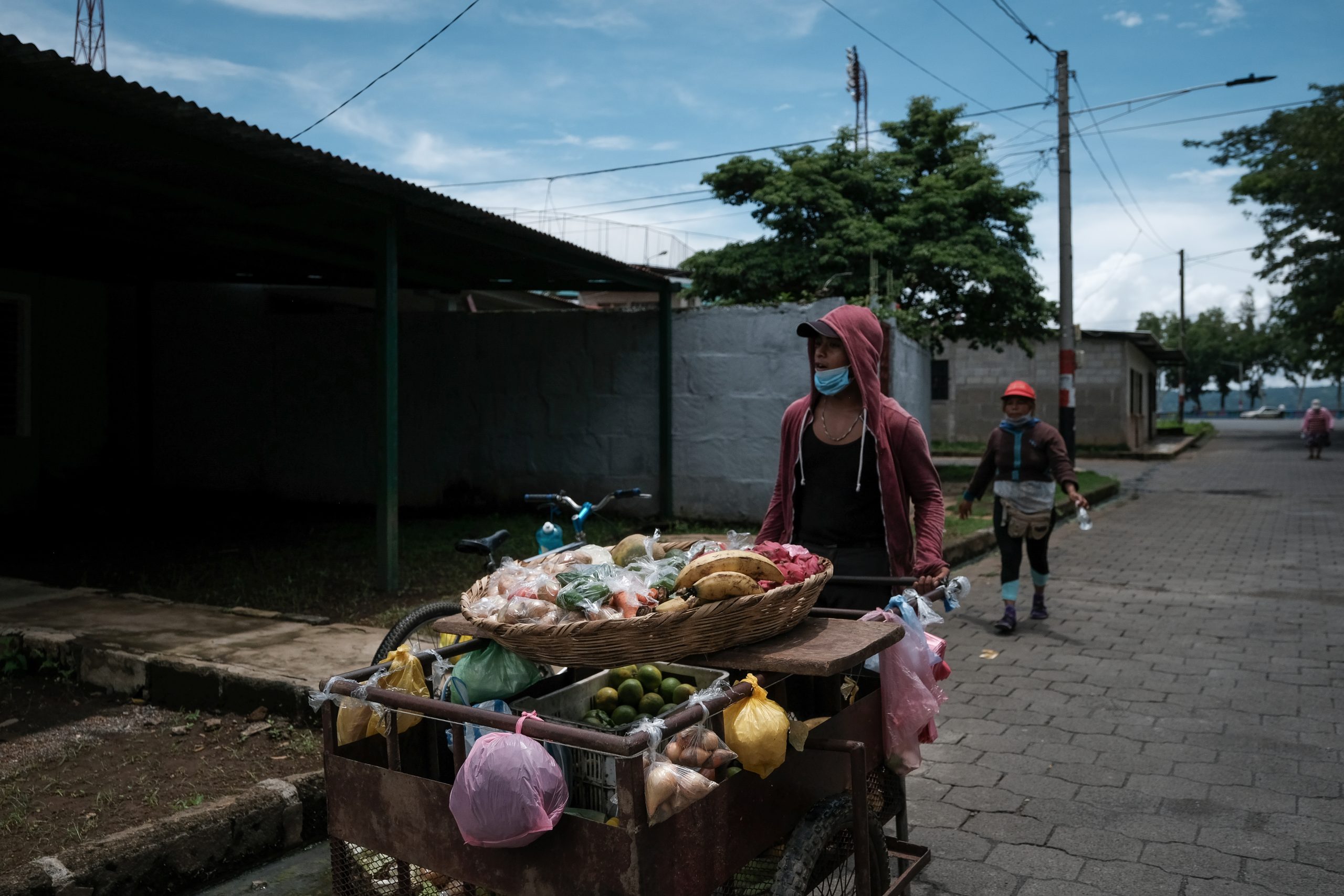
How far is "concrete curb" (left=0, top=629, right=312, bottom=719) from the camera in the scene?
16.1 feet

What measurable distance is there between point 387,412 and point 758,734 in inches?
242

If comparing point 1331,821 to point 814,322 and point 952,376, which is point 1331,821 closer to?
point 814,322

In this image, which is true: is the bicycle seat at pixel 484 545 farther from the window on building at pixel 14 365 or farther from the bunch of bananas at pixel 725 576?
the window on building at pixel 14 365

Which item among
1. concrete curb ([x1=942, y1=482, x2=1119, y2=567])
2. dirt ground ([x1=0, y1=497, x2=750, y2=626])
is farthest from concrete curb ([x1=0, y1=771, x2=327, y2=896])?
concrete curb ([x1=942, y1=482, x2=1119, y2=567])

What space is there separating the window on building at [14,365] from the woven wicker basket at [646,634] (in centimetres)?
1136

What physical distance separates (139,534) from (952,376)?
27.5 meters

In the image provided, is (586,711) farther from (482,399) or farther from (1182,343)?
(1182,343)

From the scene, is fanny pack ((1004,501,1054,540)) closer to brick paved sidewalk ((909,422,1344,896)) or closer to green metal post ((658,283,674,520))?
brick paved sidewalk ((909,422,1344,896))

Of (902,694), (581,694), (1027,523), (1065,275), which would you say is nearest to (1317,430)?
(1065,275)

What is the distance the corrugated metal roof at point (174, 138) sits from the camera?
5020 mm

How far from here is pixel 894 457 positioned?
3619mm

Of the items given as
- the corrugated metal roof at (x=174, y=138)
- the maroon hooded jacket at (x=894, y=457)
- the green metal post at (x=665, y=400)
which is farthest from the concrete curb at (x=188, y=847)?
the green metal post at (x=665, y=400)

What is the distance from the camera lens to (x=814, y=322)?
351 centimetres

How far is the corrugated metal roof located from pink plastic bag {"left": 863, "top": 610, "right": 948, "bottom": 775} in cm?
Answer: 463
